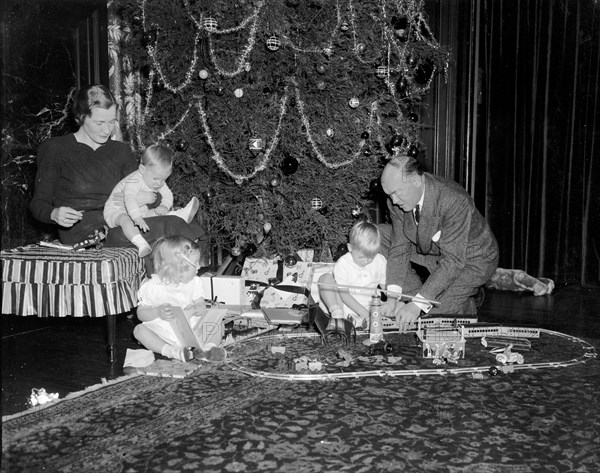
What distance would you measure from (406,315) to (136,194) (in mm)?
1822

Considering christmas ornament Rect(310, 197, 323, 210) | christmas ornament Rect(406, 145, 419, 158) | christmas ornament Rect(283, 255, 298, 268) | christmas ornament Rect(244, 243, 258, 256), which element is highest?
christmas ornament Rect(406, 145, 419, 158)

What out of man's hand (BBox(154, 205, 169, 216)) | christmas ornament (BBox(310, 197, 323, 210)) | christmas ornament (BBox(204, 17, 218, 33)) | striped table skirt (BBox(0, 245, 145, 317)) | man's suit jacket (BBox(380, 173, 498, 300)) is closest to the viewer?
striped table skirt (BBox(0, 245, 145, 317))

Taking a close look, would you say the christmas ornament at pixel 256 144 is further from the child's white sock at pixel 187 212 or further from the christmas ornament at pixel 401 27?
the christmas ornament at pixel 401 27

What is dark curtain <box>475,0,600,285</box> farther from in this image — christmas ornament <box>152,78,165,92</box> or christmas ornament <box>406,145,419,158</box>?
christmas ornament <box>152,78,165,92</box>

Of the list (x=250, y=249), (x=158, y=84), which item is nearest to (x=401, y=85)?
(x=250, y=249)

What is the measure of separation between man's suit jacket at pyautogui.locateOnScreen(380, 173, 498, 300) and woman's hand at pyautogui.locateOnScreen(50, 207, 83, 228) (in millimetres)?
2013

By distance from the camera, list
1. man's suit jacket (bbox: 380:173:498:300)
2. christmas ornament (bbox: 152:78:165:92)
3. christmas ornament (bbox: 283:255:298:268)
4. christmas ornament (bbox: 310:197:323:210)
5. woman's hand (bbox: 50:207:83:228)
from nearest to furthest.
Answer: woman's hand (bbox: 50:207:83:228) < man's suit jacket (bbox: 380:173:498:300) < christmas ornament (bbox: 310:197:323:210) < christmas ornament (bbox: 283:255:298:268) < christmas ornament (bbox: 152:78:165:92)

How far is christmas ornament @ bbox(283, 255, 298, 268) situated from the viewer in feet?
16.4

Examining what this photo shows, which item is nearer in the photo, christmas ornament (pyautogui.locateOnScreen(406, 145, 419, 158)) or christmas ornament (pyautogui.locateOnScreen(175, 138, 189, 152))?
christmas ornament (pyautogui.locateOnScreen(175, 138, 189, 152))

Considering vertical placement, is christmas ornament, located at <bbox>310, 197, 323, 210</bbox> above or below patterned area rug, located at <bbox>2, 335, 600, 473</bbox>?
above

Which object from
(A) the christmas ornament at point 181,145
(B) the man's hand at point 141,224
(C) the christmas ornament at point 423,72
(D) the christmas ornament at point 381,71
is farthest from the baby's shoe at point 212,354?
(C) the christmas ornament at point 423,72

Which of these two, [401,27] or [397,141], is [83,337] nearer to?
[397,141]

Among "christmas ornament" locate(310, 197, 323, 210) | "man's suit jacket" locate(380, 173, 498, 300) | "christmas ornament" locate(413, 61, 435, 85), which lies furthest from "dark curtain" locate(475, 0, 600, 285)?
"christmas ornament" locate(310, 197, 323, 210)

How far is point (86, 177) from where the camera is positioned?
4.30 meters
